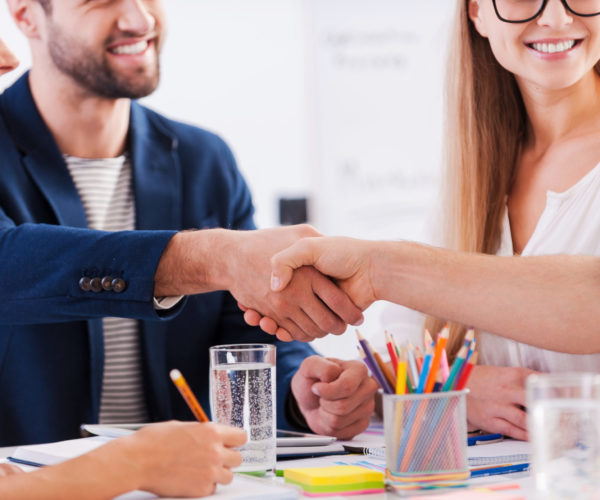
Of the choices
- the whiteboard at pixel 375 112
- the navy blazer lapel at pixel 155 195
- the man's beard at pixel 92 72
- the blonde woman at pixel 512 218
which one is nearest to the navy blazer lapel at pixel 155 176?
the navy blazer lapel at pixel 155 195

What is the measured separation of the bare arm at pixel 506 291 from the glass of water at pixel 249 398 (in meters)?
0.31

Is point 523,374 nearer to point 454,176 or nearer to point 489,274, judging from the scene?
point 489,274

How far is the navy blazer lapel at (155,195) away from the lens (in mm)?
1990

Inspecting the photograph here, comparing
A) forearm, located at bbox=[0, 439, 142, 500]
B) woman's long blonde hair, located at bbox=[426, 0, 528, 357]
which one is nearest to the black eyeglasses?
woman's long blonde hair, located at bbox=[426, 0, 528, 357]

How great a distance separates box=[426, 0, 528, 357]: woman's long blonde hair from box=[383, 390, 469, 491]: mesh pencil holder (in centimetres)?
81

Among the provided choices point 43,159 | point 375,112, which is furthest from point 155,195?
point 375,112

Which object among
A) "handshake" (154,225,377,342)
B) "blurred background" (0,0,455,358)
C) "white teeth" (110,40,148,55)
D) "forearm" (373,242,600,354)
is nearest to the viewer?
"forearm" (373,242,600,354)

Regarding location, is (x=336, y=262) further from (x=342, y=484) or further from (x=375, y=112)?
(x=375, y=112)

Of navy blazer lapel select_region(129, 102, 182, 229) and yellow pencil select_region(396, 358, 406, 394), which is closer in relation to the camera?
yellow pencil select_region(396, 358, 406, 394)

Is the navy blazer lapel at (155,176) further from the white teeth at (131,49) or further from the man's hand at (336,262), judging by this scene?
the man's hand at (336,262)

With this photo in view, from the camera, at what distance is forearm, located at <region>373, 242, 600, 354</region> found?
4.26 feet

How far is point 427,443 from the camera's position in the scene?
3.36 feet

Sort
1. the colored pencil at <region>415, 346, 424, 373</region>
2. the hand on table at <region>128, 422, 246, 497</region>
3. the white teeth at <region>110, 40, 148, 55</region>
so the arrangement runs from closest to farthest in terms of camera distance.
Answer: the hand on table at <region>128, 422, 246, 497</region> < the colored pencil at <region>415, 346, 424, 373</region> < the white teeth at <region>110, 40, 148, 55</region>

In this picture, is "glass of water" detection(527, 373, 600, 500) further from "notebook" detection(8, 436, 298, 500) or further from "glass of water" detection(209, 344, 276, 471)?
"glass of water" detection(209, 344, 276, 471)
